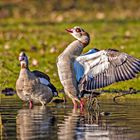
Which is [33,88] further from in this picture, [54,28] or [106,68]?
[54,28]

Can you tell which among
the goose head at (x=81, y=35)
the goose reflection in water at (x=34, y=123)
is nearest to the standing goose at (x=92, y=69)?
the goose head at (x=81, y=35)

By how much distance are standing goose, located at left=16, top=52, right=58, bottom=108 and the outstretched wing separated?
0.95m

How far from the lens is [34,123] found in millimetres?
13352

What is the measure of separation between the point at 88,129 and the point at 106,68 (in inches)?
129

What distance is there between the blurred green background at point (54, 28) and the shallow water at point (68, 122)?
318cm

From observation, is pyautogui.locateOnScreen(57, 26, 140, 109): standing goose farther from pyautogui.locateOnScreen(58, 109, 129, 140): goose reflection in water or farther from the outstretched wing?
pyautogui.locateOnScreen(58, 109, 129, 140): goose reflection in water

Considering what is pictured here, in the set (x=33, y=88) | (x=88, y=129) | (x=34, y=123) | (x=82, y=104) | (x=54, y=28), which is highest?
(x=54, y=28)

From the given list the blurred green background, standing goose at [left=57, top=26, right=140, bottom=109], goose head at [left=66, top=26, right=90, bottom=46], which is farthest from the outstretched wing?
the blurred green background

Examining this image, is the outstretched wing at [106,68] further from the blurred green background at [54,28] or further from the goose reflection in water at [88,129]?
the blurred green background at [54,28]

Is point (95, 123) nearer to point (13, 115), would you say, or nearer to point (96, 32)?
point (13, 115)

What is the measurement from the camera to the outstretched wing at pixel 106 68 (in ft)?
51.3

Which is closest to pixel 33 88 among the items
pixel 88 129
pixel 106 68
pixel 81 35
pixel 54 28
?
pixel 81 35

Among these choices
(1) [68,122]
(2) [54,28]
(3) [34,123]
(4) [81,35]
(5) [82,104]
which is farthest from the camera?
(2) [54,28]

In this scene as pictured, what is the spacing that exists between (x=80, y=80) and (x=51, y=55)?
368 inches
